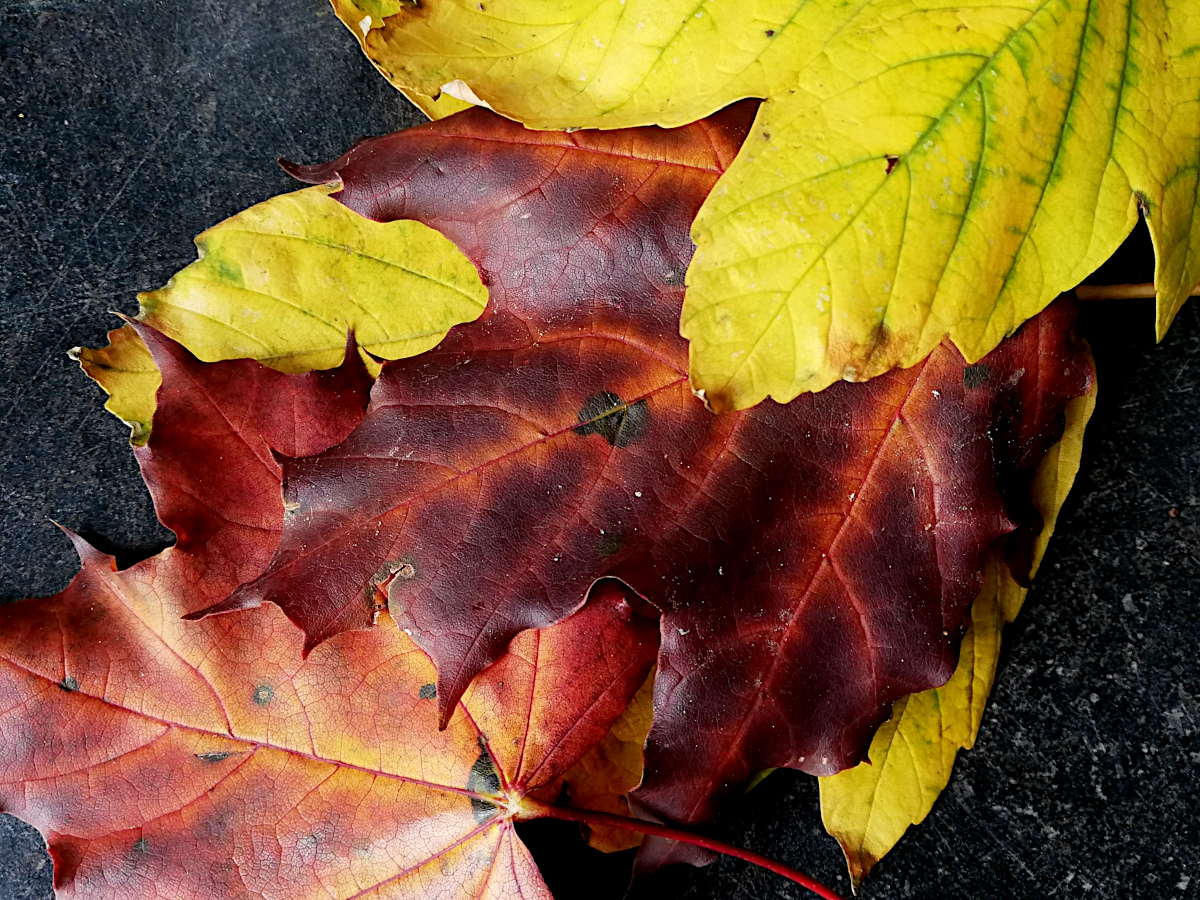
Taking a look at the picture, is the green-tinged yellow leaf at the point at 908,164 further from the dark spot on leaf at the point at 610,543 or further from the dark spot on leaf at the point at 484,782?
the dark spot on leaf at the point at 484,782

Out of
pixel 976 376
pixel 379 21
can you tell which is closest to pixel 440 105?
pixel 379 21

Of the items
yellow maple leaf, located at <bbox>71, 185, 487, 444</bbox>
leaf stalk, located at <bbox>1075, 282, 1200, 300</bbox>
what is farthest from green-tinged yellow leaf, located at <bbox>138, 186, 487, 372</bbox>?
leaf stalk, located at <bbox>1075, 282, 1200, 300</bbox>

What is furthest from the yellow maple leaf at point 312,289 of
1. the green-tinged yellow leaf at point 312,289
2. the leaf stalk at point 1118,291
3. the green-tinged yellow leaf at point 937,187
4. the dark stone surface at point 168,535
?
the leaf stalk at point 1118,291

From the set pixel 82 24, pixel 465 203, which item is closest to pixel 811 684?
pixel 465 203

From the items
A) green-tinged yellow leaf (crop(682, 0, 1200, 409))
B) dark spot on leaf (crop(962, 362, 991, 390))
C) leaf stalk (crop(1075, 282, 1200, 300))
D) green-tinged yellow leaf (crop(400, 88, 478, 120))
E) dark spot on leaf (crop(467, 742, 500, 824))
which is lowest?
dark spot on leaf (crop(467, 742, 500, 824))

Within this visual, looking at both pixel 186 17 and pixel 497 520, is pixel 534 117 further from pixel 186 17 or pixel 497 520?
pixel 186 17

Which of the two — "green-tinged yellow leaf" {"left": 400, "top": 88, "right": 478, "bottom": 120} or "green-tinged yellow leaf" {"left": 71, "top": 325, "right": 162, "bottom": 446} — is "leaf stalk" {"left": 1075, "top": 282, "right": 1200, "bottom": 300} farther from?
"green-tinged yellow leaf" {"left": 71, "top": 325, "right": 162, "bottom": 446}
